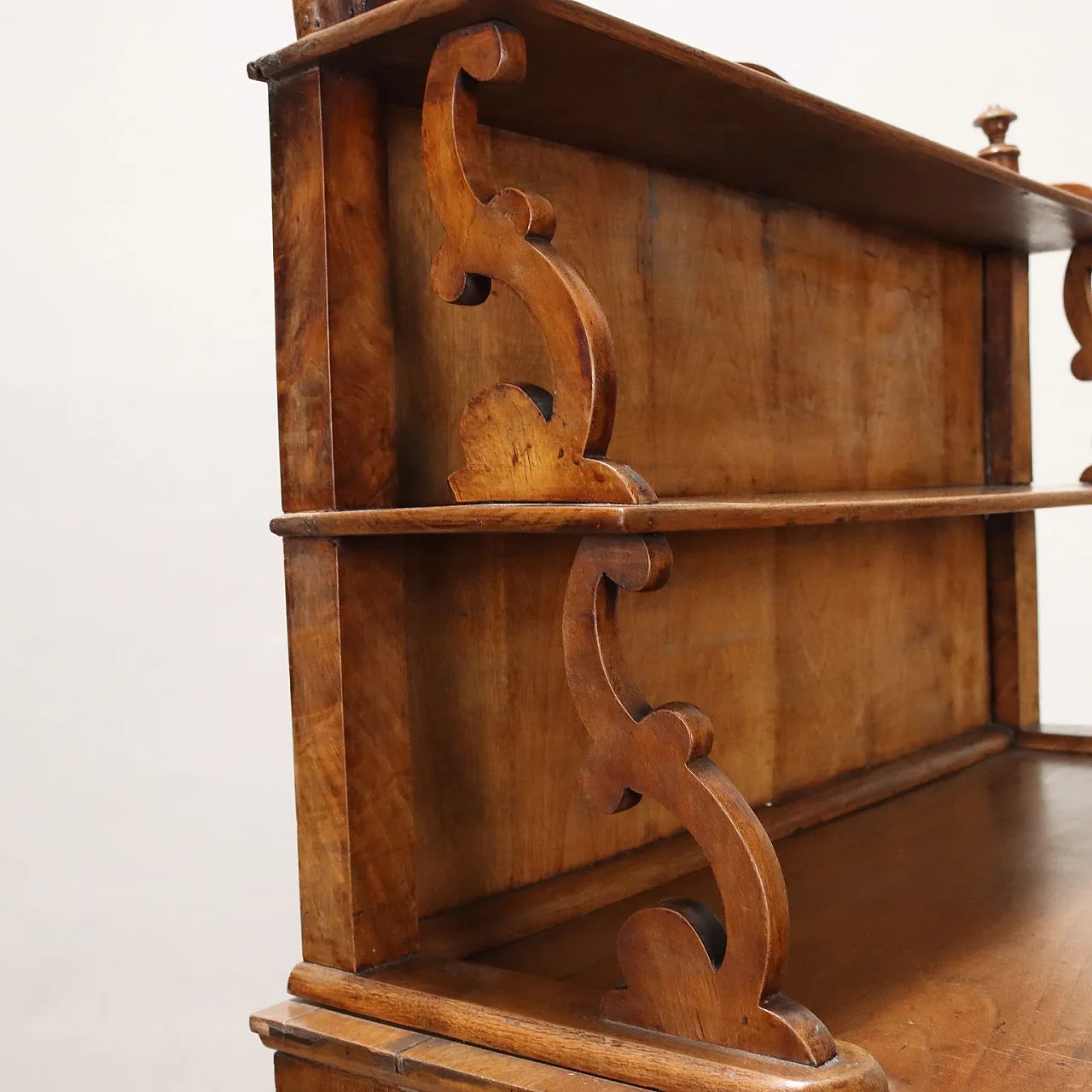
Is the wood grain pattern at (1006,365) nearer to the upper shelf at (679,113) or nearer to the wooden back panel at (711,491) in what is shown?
the wooden back panel at (711,491)

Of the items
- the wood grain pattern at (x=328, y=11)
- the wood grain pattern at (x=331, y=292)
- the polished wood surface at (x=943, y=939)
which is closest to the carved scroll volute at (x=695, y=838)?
the polished wood surface at (x=943, y=939)

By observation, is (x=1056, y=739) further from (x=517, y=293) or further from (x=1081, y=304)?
(x=517, y=293)

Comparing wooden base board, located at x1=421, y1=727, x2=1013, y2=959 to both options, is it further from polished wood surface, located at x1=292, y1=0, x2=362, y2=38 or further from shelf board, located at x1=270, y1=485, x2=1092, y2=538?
polished wood surface, located at x1=292, y1=0, x2=362, y2=38

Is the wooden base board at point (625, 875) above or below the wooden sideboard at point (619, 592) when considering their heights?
below

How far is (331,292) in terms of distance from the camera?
3.85ft

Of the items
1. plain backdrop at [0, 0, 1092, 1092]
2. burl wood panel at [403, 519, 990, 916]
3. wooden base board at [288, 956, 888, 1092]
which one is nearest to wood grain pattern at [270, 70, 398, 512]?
burl wood panel at [403, 519, 990, 916]

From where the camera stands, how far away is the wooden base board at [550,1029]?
0.95 m

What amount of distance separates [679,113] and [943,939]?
0.78 m

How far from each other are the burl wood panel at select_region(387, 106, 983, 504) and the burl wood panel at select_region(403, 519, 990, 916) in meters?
0.09

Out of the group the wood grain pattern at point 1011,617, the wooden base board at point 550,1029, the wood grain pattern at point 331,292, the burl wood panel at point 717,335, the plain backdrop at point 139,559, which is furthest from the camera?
the plain backdrop at point 139,559

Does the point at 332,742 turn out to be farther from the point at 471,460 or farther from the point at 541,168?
the point at 541,168

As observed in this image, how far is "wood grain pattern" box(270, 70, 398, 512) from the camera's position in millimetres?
1176

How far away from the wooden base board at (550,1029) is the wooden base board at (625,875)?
9 cm

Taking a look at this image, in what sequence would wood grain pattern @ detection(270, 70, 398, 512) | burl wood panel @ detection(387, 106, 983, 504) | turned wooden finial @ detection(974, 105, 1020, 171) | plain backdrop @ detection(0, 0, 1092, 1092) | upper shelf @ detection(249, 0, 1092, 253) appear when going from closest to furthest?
upper shelf @ detection(249, 0, 1092, 253) < wood grain pattern @ detection(270, 70, 398, 512) < burl wood panel @ detection(387, 106, 983, 504) < turned wooden finial @ detection(974, 105, 1020, 171) < plain backdrop @ detection(0, 0, 1092, 1092)
